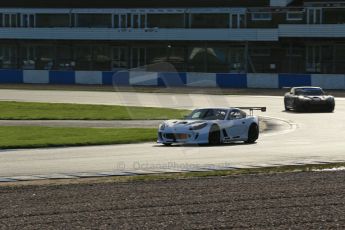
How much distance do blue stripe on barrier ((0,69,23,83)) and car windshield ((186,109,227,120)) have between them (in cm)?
4114

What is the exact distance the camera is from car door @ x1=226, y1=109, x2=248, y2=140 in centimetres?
2183

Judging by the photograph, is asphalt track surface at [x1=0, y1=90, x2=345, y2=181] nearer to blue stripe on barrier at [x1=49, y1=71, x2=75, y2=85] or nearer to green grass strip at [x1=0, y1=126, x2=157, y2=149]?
green grass strip at [x1=0, y1=126, x2=157, y2=149]

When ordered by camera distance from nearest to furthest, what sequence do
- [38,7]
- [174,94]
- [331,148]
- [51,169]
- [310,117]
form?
1. [51,169]
2. [331,148]
3. [310,117]
4. [174,94]
5. [38,7]

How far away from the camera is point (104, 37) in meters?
66.1

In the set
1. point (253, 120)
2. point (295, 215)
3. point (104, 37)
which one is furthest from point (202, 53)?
point (295, 215)

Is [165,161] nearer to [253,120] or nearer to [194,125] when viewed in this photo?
[194,125]

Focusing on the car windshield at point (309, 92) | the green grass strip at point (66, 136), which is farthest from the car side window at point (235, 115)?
the car windshield at point (309, 92)

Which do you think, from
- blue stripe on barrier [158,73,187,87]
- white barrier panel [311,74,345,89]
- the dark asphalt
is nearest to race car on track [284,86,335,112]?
white barrier panel [311,74,345,89]

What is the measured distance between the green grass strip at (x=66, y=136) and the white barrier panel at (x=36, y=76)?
33.8 metres

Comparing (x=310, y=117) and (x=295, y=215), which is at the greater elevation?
(x=295, y=215)

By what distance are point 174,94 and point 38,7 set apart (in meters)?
27.4

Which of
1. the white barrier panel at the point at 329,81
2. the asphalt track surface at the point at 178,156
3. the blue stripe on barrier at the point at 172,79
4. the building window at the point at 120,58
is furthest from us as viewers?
the building window at the point at 120,58

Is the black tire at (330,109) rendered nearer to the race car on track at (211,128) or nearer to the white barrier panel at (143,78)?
the race car on track at (211,128)

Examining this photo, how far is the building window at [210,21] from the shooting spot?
65000mm
